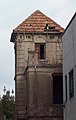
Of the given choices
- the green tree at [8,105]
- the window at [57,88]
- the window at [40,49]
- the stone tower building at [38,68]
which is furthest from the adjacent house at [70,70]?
the green tree at [8,105]

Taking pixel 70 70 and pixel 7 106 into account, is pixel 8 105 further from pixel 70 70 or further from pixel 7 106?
pixel 70 70

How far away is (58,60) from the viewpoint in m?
50.9

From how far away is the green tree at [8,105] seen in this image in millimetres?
86219

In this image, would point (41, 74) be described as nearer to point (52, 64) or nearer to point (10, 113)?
point (52, 64)

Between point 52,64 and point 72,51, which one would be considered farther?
point 52,64

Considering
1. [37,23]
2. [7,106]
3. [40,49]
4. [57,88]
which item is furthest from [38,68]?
[7,106]

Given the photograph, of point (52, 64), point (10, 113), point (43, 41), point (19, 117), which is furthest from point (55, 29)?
point (10, 113)

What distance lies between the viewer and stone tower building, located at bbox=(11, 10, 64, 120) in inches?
1836

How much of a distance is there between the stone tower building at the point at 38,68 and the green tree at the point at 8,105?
3334 cm

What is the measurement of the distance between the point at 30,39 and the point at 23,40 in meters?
0.61

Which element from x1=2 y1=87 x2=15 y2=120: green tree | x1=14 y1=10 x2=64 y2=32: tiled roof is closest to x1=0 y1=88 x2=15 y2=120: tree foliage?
x1=2 y1=87 x2=15 y2=120: green tree

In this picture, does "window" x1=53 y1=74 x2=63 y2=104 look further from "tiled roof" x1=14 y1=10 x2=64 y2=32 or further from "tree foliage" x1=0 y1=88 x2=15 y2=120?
"tree foliage" x1=0 y1=88 x2=15 y2=120

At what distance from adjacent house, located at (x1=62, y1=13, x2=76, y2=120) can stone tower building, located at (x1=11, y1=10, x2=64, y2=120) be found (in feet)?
26.8

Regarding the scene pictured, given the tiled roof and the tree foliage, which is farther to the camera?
the tree foliage
